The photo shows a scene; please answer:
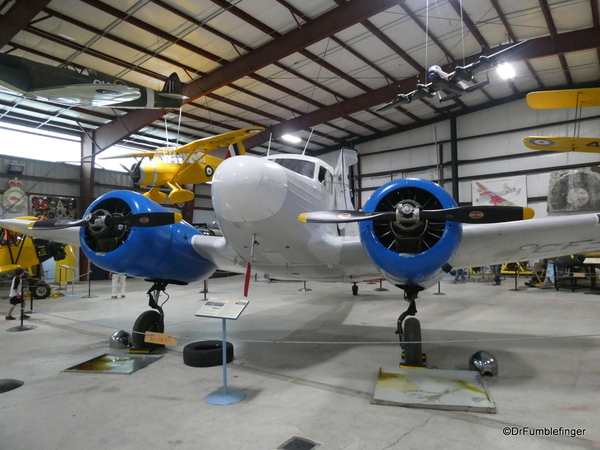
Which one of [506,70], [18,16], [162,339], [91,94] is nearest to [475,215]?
[162,339]

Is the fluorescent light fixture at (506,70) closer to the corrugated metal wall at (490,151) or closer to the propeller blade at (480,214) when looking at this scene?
the corrugated metal wall at (490,151)

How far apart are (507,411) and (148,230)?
5.43 meters

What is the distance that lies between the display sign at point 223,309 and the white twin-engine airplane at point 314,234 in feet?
3.28

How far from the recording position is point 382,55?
16.5 metres

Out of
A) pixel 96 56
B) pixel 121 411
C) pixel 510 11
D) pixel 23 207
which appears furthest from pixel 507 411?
pixel 23 207

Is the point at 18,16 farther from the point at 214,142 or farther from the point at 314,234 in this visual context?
the point at 314,234

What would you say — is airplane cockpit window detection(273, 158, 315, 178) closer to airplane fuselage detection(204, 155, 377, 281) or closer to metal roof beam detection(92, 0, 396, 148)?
airplane fuselage detection(204, 155, 377, 281)

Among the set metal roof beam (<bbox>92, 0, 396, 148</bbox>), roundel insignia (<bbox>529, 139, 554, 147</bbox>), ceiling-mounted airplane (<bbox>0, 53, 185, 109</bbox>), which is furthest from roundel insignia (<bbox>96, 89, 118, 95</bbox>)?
roundel insignia (<bbox>529, 139, 554, 147</bbox>)

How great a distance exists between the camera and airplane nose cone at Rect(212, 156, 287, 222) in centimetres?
438

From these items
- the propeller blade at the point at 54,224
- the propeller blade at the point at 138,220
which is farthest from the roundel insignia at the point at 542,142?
the propeller blade at the point at 54,224

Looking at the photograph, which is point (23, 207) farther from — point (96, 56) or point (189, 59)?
point (189, 59)

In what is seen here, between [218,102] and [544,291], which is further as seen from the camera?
[218,102]

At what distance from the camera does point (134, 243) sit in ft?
19.2

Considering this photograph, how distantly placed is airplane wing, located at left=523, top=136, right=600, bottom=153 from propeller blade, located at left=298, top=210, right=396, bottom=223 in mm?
8457
